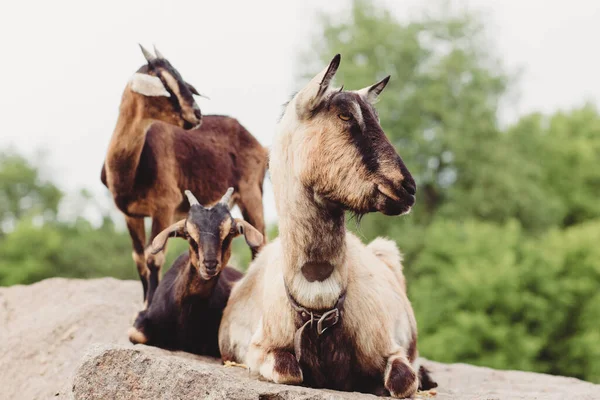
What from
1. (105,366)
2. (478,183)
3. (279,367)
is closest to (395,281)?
(279,367)

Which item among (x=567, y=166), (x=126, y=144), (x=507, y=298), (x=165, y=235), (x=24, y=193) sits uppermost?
(x=567, y=166)

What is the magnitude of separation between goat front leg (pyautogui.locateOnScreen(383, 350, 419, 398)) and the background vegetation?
17.1 metres

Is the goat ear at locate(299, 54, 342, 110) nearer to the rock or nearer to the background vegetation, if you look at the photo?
the rock

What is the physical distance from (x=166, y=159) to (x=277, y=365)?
3836mm

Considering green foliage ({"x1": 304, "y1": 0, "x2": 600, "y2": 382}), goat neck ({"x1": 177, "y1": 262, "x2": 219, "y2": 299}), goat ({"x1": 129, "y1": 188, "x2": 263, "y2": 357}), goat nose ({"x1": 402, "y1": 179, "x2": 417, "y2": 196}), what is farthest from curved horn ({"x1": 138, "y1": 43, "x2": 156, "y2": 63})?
green foliage ({"x1": 304, "y1": 0, "x2": 600, "y2": 382})

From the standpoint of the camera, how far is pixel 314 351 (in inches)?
202

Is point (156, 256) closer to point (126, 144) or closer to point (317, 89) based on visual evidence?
point (126, 144)

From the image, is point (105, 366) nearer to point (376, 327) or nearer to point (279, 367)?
point (279, 367)

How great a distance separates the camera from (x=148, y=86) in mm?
7414

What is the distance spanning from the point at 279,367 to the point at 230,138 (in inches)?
185

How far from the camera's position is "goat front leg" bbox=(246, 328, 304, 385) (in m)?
5.10

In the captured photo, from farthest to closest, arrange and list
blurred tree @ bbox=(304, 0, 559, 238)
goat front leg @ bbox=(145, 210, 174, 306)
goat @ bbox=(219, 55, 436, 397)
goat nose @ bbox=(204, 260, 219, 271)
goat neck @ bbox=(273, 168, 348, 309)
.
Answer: blurred tree @ bbox=(304, 0, 559, 238) → goat front leg @ bbox=(145, 210, 174, 306) → goat nose @ bbox=(204, 260, 219, 271) → goat neck @ bbox=(273, 168, 348, 309) → goat @ bbox=(219, 55, 436, 397)

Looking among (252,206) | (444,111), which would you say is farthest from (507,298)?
(252,206)

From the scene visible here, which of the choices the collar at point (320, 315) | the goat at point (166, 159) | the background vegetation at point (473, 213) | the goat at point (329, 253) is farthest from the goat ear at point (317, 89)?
the background vegetation at point (473, 213)
